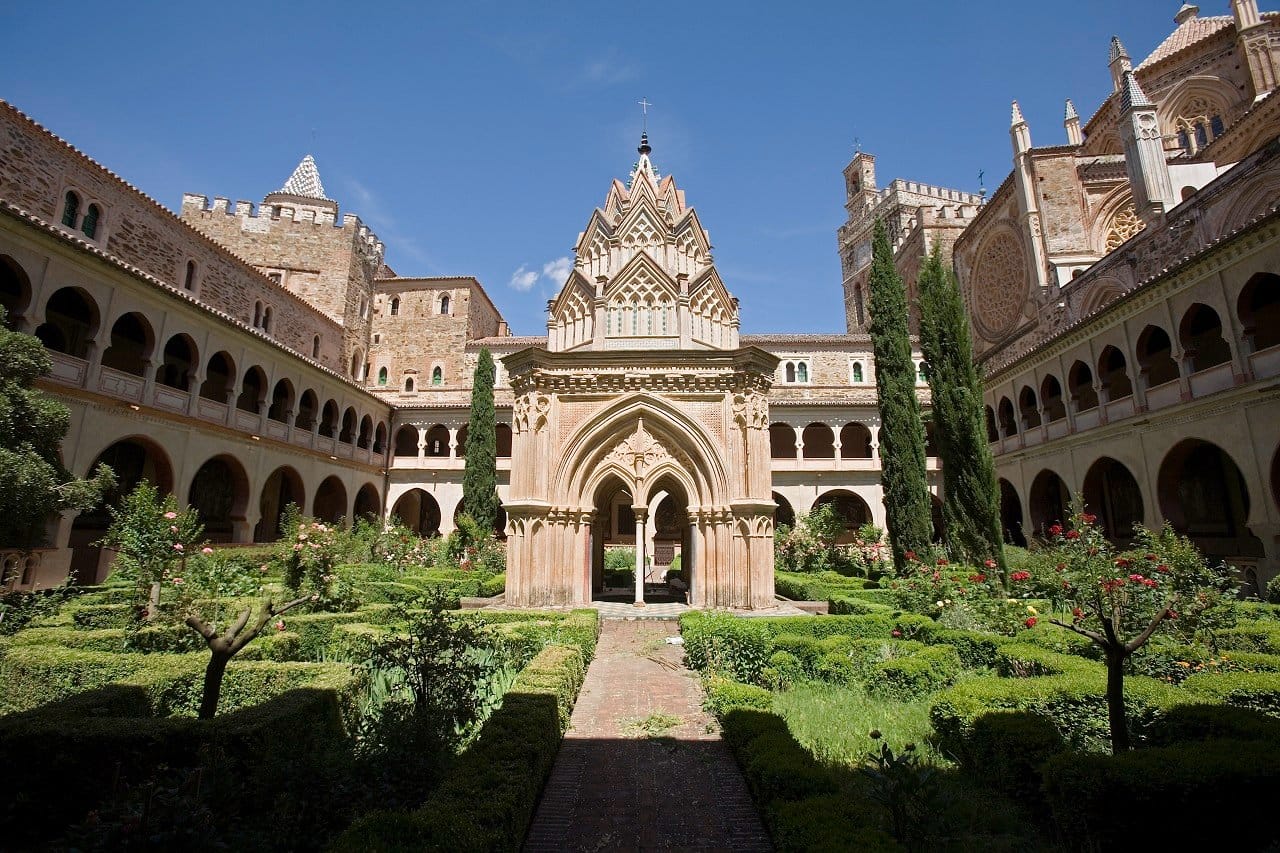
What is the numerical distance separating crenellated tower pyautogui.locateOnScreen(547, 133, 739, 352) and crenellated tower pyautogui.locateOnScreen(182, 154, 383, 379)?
2128cm

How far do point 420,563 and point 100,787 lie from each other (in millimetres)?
17332

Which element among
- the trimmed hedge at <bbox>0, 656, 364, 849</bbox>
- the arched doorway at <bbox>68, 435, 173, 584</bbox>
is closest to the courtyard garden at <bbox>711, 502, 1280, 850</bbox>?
the trimmed hedge at <bbox>0, 656, 364, 849</bbox>

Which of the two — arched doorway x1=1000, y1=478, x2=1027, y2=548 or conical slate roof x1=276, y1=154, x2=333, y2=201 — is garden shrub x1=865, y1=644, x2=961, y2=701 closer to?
arched doorway x1=1000, y1=478, x2=1027, y2=548

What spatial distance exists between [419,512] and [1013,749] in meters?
34.4

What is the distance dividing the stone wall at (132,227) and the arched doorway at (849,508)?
92.6 feet

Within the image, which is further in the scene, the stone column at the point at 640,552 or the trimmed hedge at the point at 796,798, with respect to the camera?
the stone column at the point at 640,552

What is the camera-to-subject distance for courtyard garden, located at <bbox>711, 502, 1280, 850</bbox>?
3.96m

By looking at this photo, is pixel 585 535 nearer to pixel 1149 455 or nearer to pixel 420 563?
pixel 420 563

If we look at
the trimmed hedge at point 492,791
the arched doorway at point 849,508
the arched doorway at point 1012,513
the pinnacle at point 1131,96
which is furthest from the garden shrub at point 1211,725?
the pinnacle at point 1131,96

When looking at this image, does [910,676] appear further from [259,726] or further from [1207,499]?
[1207,499]

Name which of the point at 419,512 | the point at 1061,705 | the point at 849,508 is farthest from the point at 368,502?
the point at 1061,705

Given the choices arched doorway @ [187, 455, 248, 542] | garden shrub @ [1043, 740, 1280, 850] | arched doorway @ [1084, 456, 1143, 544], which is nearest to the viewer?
garden shrub @ [1043, 740, 1280, 850]

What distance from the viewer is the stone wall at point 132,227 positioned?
17.2m

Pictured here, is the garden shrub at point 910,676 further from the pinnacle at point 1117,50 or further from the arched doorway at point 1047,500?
the pinnacle at point 1117,50
